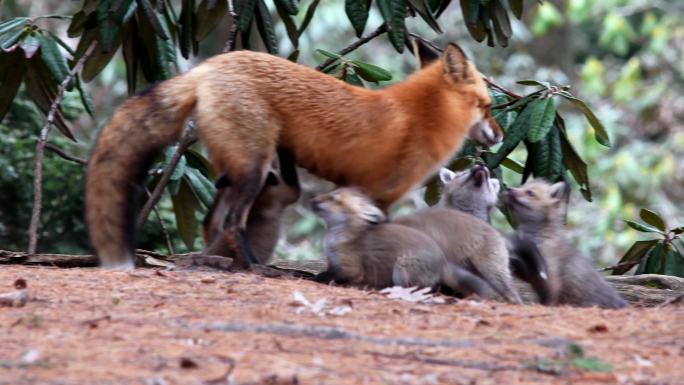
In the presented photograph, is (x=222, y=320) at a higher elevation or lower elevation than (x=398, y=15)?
lower

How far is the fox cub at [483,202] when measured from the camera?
262 inches

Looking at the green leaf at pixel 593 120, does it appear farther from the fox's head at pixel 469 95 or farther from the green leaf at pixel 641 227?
the fox's head at pixel 469 95

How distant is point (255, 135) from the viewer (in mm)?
6637

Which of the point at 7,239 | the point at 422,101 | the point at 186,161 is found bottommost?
the point at 7,239

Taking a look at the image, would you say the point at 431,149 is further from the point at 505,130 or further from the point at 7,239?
the point at 7,239

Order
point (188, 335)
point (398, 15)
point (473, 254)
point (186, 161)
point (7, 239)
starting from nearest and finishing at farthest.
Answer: point (188, 335) < point (473, 254) < point (398, 15) < point (186, 161) < point (7, 239)

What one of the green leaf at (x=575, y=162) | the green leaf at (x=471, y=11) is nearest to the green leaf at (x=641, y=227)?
the green leaf at (x=575, y=162)

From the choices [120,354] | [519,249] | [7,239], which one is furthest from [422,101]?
[7,239]

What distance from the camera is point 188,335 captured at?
471 centimetres

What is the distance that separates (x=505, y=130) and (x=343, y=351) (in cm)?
416

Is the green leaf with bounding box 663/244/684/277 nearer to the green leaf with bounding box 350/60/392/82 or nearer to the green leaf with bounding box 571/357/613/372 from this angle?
the green leaf with bounding box 350/60/392/82

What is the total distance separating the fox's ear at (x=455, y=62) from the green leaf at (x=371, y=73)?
1155 millimetres

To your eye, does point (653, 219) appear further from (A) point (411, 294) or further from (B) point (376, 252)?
(A) point (411, 294)

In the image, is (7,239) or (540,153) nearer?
(540,153)
